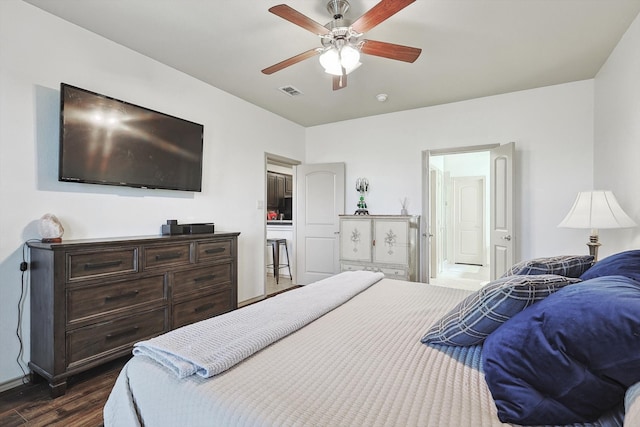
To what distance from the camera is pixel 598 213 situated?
2330 millimetres

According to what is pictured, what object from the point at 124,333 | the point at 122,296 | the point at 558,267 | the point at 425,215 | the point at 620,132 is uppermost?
the point at 620,132

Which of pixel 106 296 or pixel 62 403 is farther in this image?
pixel 106 296

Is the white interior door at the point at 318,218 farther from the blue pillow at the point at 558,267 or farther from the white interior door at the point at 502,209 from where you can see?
the blue pillow at the point at 558,267

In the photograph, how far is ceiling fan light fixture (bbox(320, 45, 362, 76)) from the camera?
2098mm

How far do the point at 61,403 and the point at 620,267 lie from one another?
10.1 ft

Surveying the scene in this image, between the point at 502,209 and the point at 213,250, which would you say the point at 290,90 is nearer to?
the point at 213,250

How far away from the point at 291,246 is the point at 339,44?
13.0ft

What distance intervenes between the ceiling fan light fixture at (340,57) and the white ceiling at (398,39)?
1.09 feet

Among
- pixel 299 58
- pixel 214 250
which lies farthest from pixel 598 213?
pixel 214 250

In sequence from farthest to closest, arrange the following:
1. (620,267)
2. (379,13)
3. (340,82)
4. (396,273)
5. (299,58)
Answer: (396,273) < (340,82) < (299,58) < (379,13) < (620,267)

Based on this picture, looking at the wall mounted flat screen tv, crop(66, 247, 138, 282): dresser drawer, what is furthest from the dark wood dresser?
the wall mounted flat screen tv

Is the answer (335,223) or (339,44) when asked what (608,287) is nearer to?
(339,44)

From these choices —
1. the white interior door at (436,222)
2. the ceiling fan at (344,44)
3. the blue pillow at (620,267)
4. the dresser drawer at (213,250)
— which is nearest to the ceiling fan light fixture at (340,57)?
the ceiling fan at (344,44)

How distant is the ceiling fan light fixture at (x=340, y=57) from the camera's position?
2.10m
